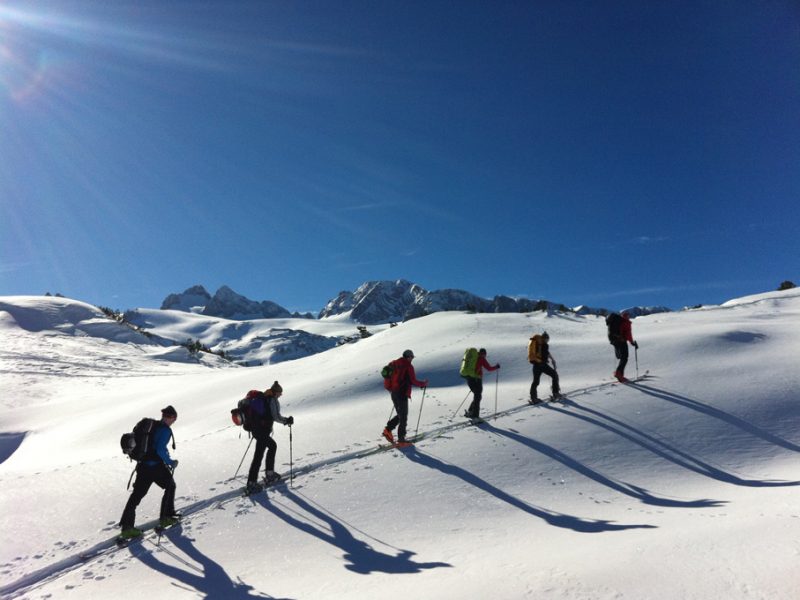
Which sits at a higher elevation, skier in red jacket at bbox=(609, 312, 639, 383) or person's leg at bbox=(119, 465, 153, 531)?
skier in red jacket at bbox=(609, 312, 639, 383)

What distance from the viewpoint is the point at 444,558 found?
5.43 m

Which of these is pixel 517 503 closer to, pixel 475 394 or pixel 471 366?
pixel 475 394

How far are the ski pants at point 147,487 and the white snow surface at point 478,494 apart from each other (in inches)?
15.0

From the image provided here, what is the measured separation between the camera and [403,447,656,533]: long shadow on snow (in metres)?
6.02

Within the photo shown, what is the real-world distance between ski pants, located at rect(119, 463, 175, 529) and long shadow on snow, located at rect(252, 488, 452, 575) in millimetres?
1350

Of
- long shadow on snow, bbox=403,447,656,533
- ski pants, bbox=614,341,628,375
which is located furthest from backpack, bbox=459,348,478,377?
ski pants, bbox=614,341,628,375

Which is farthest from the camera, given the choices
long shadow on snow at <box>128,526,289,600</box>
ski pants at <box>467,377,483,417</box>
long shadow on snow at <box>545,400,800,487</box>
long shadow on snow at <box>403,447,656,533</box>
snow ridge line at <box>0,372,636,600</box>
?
ski pants at <box>467,377,483,417</box>

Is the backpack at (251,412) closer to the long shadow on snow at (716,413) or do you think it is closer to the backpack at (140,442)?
the backpack at (140,442)

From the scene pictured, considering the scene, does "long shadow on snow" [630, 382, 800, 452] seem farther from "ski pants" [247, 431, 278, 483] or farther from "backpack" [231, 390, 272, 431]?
"backpack" [231, 390, 272, 431]

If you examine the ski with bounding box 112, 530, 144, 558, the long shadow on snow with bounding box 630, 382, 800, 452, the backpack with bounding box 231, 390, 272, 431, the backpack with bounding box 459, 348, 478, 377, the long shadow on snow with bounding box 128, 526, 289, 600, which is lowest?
the long shadow on snow with bounding box 128, 526, 289, 600

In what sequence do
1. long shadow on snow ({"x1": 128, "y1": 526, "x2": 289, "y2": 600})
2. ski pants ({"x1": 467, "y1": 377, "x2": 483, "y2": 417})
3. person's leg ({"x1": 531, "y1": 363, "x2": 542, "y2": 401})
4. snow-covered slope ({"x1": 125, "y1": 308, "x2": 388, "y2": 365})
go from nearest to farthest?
long shadow on snow ({"x1": 128, "y1": 526, "x2": 289, "y2": 600})
ski pants ({"x1": 467, "y1": 377, "x2": 483, "y2": 417})
person's leg ({"x1": 531, "y1": 363, "x2": 542, "y2": 401})
snow-covered slope ({"x1": 125, "y1": 308, "x2": 388, "y2": 365})

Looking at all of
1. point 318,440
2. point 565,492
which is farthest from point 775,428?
point 318,440

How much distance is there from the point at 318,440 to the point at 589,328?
47.5 feet

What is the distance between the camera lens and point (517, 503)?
703 cm
